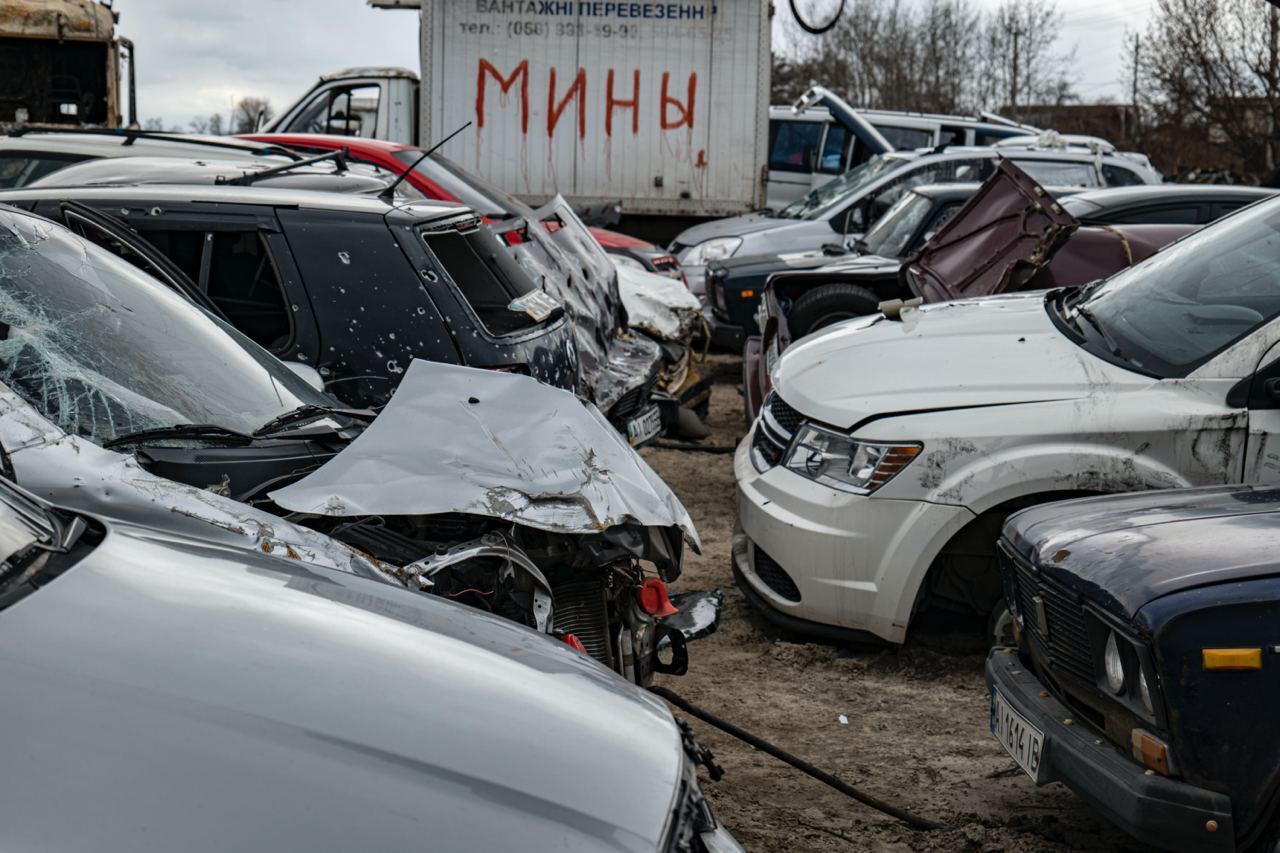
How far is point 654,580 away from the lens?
3.79m

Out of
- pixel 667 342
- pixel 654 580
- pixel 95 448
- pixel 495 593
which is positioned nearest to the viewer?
pixel 95 448

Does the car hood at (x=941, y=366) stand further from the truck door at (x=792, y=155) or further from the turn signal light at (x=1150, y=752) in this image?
the truck door at (x=792, y=155)

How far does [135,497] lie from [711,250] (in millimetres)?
9861

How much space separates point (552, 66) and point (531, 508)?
11985mm

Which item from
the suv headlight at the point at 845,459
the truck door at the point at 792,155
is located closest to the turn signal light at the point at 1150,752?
the suv headlight at the point at 845,459

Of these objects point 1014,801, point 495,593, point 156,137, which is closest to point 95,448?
point 495,593

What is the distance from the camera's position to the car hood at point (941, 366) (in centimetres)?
462

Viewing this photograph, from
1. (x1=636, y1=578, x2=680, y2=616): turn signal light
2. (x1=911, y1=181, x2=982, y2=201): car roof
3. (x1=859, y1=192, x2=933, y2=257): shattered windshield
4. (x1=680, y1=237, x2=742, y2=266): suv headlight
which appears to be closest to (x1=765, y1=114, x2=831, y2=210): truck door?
(x1=680, y1=237, x2=742, y2=266): suv headlight

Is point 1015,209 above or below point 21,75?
below

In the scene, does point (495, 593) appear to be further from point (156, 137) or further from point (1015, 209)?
point (156, 137)

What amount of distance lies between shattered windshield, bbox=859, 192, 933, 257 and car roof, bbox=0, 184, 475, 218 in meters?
5.40

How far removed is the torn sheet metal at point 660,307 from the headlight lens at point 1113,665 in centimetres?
497

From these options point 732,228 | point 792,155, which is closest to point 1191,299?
point 732,228

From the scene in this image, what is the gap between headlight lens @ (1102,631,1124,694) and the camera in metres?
2.97
